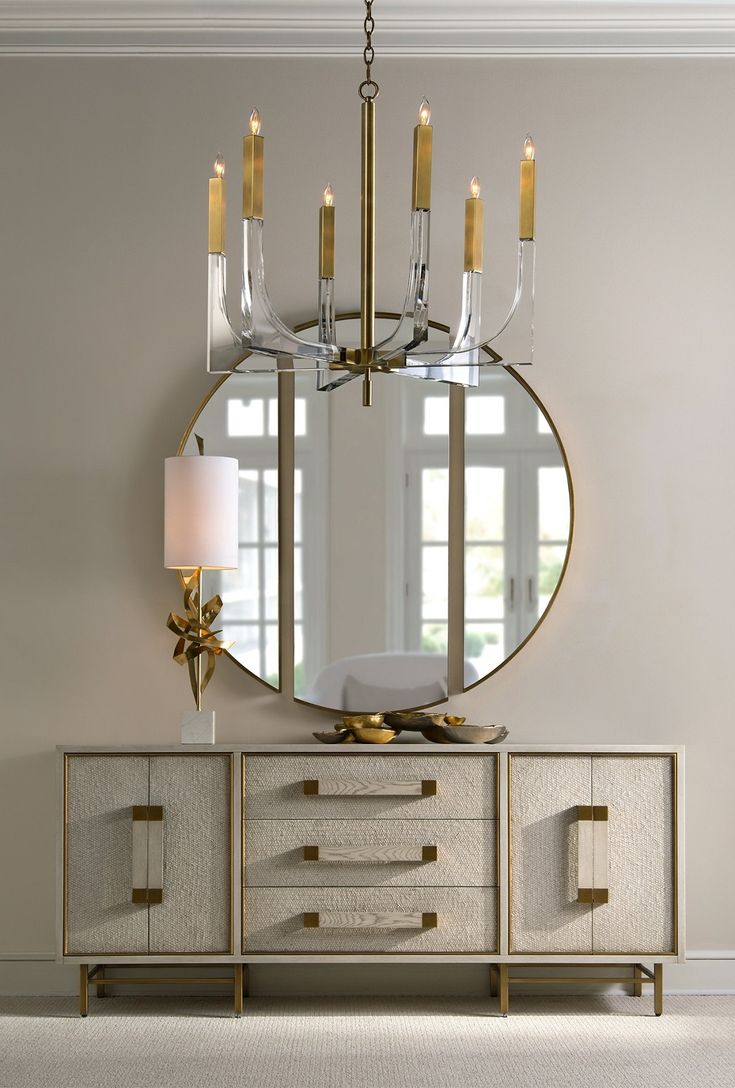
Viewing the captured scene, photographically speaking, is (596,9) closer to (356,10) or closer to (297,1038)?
(356,10)

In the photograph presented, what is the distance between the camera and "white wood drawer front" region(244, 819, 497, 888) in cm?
288

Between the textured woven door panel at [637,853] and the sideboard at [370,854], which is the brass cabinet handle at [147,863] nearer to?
the sideboard at [370,854]

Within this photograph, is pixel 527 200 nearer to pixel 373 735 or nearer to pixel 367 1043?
pixel 373 735

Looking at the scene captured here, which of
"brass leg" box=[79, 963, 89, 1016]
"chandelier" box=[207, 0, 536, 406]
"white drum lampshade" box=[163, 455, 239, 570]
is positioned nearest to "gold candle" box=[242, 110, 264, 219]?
"chandelier" box=[207, 0, 536, 406]

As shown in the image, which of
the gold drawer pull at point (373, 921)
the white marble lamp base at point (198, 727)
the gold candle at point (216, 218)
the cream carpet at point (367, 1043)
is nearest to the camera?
the gold candle at point (216, 218)

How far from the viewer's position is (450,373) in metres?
1.83

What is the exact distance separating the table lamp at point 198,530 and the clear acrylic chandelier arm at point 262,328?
1315mm

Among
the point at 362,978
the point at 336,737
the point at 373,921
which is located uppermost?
the point at 336,737

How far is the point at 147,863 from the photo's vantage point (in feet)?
9.43

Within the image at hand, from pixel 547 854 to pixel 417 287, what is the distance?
1.81m

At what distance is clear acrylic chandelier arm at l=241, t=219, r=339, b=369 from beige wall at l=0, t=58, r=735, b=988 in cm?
160

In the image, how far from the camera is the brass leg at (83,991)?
9.62ft

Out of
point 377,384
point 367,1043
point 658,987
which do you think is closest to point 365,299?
point 377,384

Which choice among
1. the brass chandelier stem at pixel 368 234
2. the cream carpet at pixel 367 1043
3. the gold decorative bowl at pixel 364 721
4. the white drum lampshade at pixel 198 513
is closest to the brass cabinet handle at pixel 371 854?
the gold decorative bowl at pixel 364 721
